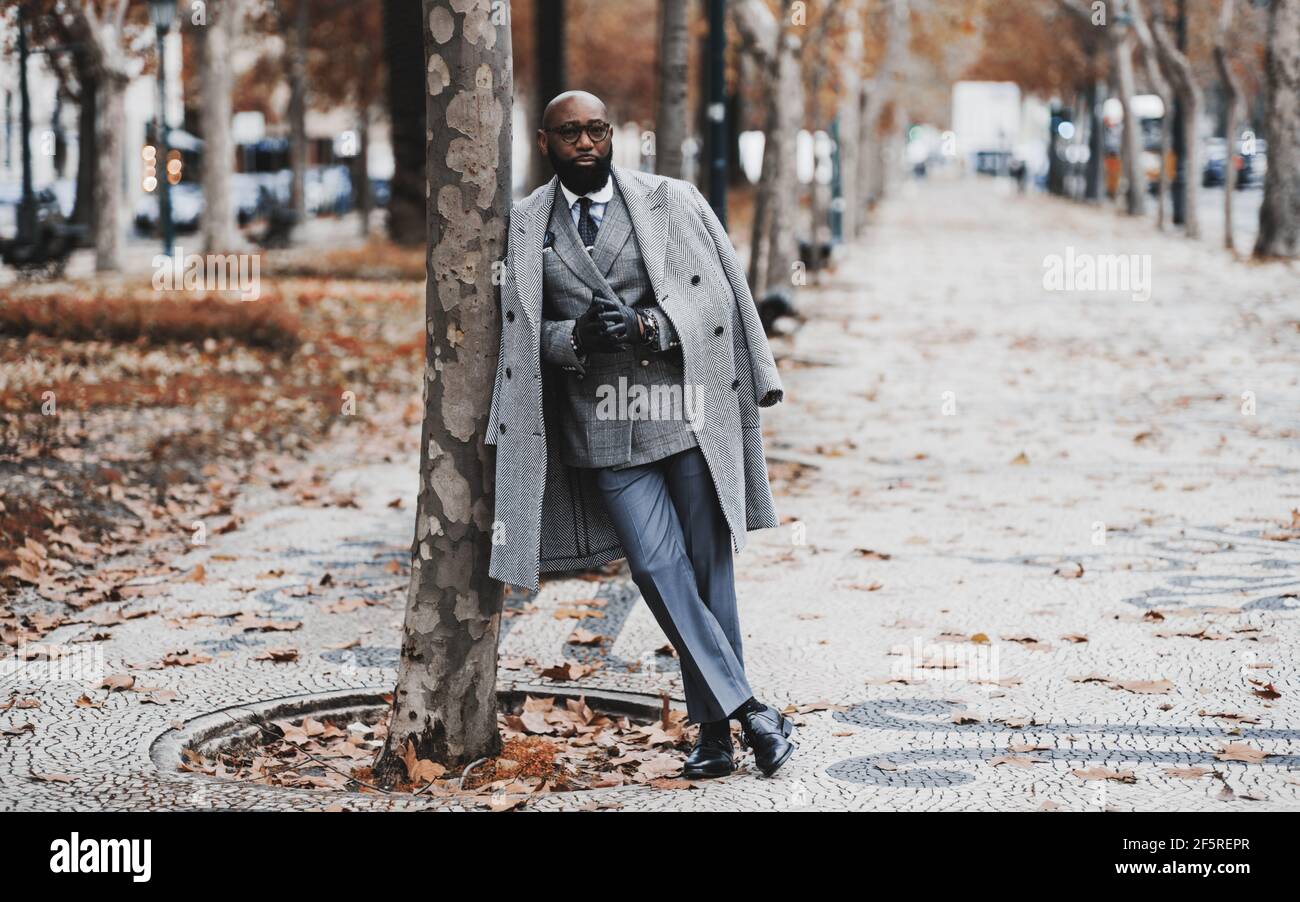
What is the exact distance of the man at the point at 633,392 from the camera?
16.4ft

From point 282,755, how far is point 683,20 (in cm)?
891

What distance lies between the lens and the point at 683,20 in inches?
527

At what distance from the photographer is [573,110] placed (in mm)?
4902

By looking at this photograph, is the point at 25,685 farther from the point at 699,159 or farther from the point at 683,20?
the point at 699,159

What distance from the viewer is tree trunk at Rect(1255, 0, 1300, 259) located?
25234 mm

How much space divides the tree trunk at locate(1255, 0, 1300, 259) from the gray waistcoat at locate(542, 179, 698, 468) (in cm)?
2225

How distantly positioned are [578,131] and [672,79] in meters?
8.68

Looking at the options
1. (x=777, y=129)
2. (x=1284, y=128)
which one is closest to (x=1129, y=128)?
(x=1284, y=128)

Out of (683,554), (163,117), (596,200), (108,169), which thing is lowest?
(683,554)

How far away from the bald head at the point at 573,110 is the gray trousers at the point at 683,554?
98cm

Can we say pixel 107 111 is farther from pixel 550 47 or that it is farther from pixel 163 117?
pixel 550 47

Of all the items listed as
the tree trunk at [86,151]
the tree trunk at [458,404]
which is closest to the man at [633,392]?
the tree trunk at [458,404]

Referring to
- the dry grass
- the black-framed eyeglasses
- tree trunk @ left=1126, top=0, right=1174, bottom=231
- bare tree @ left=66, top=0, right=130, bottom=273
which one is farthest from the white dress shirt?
tree trunk @ left=1126, top=0, right=1174, bottom=231

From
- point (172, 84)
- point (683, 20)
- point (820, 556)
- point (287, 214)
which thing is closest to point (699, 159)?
point (287, 214)
